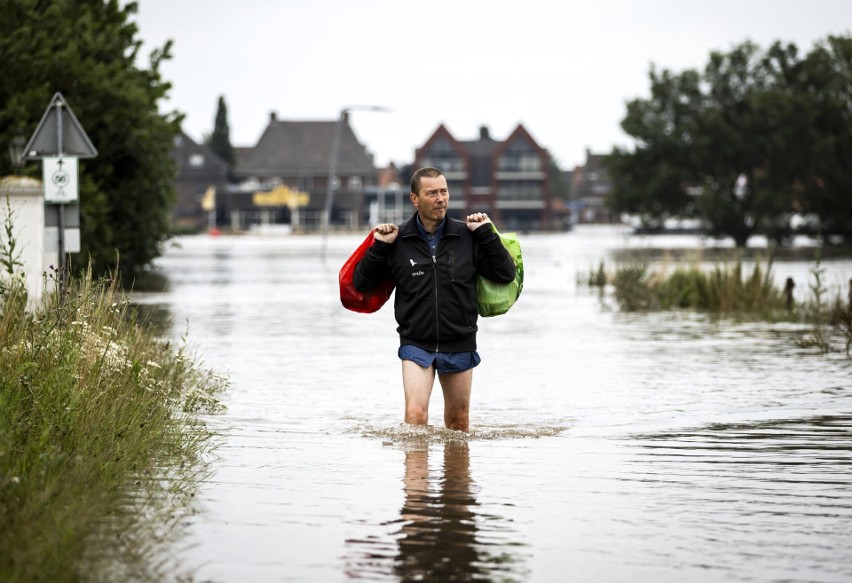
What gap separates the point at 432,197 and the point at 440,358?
38.6 inches

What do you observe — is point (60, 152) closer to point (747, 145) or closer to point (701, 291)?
point (701, 291)

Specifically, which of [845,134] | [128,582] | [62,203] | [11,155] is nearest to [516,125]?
[845,134]

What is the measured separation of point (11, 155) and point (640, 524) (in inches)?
803

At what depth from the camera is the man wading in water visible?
29.8 feet

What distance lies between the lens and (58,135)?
15.6 metres

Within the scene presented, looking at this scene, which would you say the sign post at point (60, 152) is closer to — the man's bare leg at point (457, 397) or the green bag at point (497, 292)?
the man's bare leg at point (457, 397)

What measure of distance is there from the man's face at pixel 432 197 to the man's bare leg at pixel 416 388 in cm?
91

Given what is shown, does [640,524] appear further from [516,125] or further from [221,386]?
[516,125]

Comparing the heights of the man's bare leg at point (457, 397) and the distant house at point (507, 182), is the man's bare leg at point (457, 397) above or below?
below

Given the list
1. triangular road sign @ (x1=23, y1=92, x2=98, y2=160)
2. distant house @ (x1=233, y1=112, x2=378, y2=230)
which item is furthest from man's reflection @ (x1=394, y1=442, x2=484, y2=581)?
distant house @ (x1=233, y1=112, x2=378, y2=230)

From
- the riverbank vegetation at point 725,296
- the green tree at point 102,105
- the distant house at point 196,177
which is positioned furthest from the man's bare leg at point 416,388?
the distant house at point 196,177

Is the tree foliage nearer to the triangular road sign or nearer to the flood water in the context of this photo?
the flood water

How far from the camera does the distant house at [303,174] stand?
152000 millimetres

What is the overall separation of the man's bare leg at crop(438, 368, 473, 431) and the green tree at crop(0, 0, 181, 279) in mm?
14167
